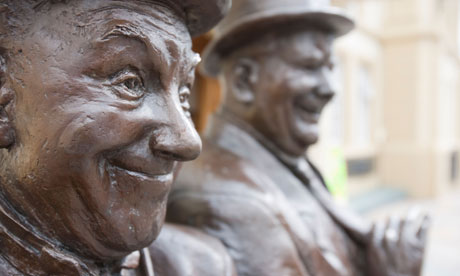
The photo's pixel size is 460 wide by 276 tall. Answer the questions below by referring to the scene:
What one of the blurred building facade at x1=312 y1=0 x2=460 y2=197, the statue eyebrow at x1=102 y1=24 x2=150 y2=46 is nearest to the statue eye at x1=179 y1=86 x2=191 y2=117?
the statue eyebrow at x1=102 y1=24 x2=150 y2=46

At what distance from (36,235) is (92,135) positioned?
0.64 feet

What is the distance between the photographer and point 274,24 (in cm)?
154

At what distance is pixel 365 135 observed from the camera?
385 inches

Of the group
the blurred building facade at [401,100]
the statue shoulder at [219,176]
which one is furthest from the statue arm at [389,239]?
the blurred building facade at [401,100]

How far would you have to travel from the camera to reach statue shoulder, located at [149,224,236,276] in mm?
1043

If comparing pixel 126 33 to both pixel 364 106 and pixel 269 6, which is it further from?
pixel 364 106

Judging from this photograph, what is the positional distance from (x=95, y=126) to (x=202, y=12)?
0.36 meters

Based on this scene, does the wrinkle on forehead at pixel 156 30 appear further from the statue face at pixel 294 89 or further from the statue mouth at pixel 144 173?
the statue face at pixel 294 89

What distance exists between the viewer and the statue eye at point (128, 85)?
31.2 inches

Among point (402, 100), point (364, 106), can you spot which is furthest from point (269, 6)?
point (402, 100)

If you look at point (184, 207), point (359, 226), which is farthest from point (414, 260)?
point (184, 207)

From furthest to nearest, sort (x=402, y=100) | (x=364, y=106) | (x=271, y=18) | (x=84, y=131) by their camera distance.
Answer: (x=402, y=100) < (x=364, y=106) < (x=271, y=18) < (x=84, y=131)

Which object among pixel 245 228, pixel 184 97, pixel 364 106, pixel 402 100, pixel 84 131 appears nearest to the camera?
pixel 84 131

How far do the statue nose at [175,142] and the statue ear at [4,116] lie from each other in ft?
0.73
